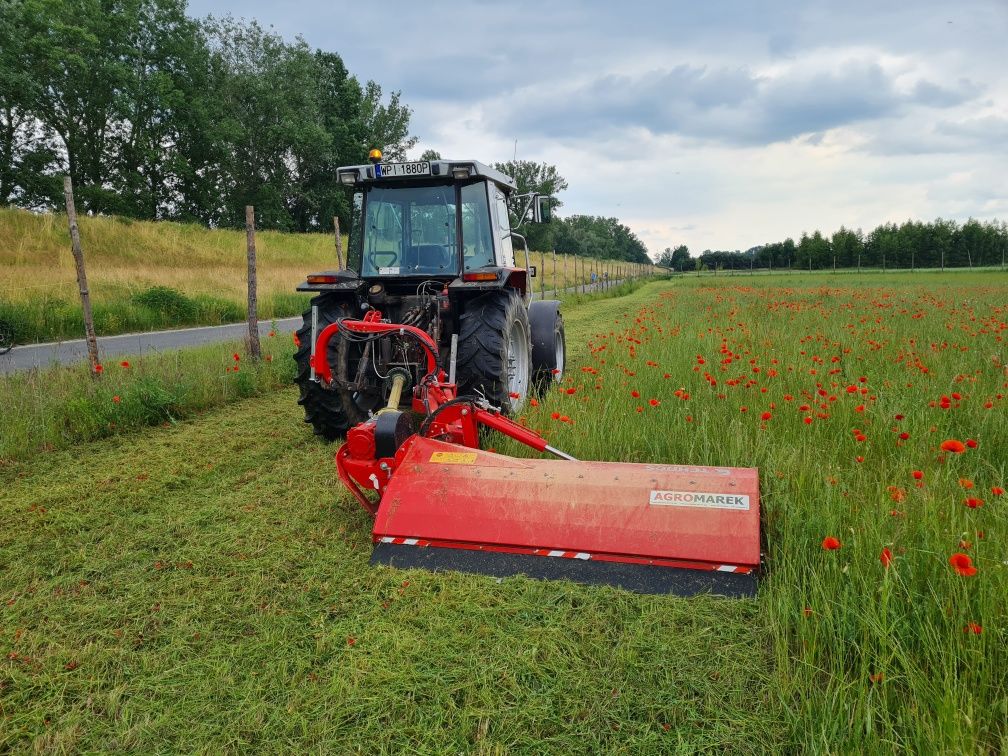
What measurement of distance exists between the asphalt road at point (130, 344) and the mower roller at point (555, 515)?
6.55 m

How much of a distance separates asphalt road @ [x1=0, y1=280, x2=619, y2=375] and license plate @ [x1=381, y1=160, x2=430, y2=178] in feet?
A: 16.9

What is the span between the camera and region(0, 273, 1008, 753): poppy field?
1980 millimetres

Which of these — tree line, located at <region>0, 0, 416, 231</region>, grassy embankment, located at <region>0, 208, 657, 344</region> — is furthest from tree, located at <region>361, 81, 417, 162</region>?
grassy embankment, located at <region>0, 208, 657, 344</region>

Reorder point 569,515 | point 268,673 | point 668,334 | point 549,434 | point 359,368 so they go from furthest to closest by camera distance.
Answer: point 668,334, point 359,368, point 549,434, point 569,515, point 268,673

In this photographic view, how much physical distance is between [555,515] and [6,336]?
470 inches

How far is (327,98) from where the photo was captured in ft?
147

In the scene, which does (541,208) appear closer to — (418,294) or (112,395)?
(418,294)

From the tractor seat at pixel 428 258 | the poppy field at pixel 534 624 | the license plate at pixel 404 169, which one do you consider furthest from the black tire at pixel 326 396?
the license plate at pixel 404 169

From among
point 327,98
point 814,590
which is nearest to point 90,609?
point 814,590

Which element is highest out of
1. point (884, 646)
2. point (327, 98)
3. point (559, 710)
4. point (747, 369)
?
point (327, 98)

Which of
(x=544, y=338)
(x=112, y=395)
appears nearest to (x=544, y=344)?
(x=544, y=338)

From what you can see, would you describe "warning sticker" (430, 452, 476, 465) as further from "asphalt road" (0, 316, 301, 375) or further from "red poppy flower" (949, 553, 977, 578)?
"asphalt road" (0, 316, 301, 375)

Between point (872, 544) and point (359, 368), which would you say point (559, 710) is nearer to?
point (872, 544)

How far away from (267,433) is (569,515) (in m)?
3.38
